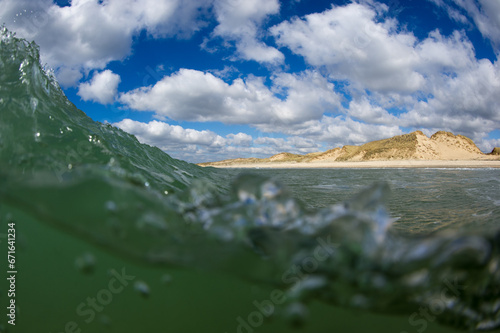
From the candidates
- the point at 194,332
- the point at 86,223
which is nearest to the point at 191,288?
the point at 194,332

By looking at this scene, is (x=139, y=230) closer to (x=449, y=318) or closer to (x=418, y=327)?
(x=418, y=327)

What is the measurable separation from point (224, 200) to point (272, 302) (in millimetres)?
729

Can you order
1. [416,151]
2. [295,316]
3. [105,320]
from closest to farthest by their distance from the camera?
[295,316]
[105,320]
[416,151]

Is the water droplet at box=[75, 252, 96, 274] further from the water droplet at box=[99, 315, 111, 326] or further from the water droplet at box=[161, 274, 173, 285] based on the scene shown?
the water droplet at box=[161, 274, 173, 285]

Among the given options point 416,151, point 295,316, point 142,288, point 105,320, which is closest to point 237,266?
point 295,316

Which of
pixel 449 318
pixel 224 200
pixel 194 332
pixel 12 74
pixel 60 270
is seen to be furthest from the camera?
pixel 12 74

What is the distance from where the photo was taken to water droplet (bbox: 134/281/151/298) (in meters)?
1.59

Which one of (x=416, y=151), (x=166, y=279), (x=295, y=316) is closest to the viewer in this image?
(x=295, y=316)

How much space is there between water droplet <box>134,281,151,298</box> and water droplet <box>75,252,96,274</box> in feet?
1.00

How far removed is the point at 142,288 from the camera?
1614mm

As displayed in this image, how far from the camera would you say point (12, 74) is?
12.0 ft

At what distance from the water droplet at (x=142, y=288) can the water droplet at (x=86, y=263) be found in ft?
1.00

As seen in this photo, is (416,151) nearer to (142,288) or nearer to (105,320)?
(142,288)

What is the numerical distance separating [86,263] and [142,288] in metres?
0.41
